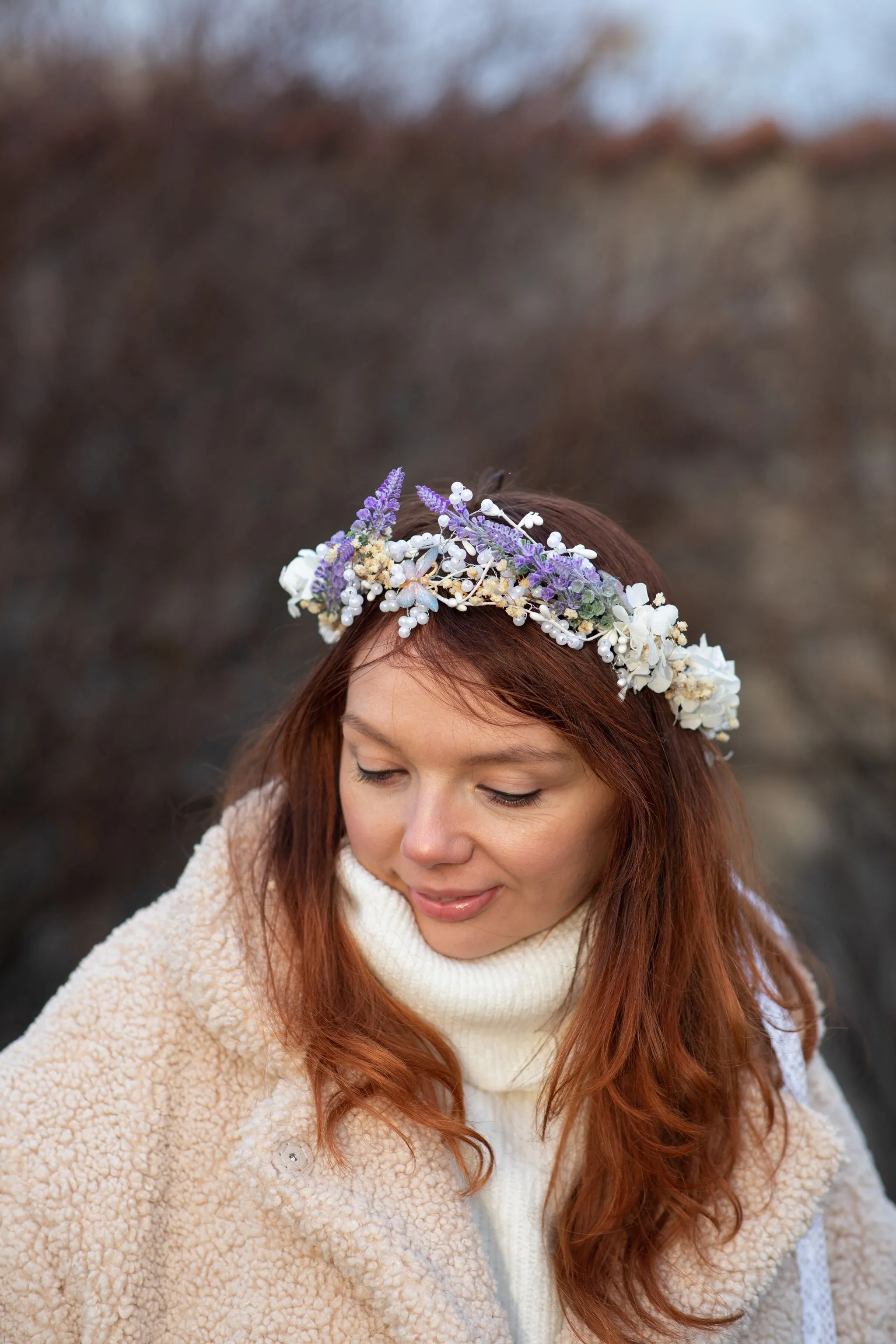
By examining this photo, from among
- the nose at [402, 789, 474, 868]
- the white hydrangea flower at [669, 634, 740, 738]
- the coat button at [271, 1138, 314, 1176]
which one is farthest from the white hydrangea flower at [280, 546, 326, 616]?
the coat button at [271, 1138, 314, 1176]

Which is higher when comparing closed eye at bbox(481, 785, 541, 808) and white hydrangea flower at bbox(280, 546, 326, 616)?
white hydrangea flower at bbox(280, 546, 326, 616)

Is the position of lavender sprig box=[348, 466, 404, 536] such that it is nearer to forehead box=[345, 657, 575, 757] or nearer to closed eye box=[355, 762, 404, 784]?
forehead box=[345, 657, 575, 757]

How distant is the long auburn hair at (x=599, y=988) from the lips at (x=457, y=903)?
0.15 meters

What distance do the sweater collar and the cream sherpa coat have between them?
16 cm

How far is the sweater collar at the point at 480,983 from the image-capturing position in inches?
62.6

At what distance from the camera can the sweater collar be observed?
1589 millimetres

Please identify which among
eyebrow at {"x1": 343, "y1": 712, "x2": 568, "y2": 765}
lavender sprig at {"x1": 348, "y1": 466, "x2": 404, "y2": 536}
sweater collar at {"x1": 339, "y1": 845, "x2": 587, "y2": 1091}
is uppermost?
lavender sprig at {"x1": 348, "y1": 466, "x2": 404, "y2": 536}

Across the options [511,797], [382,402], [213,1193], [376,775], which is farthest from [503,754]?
[382,402]

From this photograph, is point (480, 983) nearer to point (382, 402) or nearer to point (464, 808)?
point (464, 808)

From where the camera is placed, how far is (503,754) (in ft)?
4.82

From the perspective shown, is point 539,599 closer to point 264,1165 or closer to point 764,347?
point 264,1165

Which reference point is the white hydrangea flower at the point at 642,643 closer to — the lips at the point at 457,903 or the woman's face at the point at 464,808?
the woman's face at the point at 464,808

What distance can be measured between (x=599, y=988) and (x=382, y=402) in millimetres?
3343

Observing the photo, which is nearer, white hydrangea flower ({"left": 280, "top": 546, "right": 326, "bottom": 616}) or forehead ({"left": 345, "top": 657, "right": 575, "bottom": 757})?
forehead ({"left": 345, "top": 657, "right": 575, "bottom": 757})
